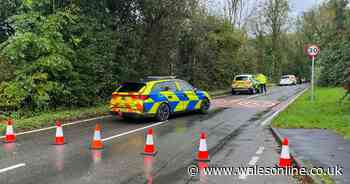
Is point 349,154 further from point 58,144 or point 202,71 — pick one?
point 202,71

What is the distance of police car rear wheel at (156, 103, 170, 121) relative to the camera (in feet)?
42.8

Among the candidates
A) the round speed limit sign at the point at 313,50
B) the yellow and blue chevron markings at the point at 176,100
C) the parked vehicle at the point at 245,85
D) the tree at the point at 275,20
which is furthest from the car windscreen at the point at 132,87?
the tree at the point at 275,20

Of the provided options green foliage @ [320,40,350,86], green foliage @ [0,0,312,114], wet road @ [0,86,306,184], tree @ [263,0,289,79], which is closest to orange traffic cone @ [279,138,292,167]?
wet road @ [0,86,306,184]

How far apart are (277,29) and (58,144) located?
57292 millimetres

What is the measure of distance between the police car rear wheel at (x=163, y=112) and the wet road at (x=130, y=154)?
60cm

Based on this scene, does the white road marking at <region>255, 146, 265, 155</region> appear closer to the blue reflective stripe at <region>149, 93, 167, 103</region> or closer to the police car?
the police car

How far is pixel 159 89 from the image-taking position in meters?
13.3

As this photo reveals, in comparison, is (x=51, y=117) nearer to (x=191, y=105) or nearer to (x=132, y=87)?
(x=132, y=87)

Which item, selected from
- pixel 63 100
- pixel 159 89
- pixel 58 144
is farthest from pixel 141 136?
pixel 63 100

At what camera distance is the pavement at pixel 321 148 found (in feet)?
22.3

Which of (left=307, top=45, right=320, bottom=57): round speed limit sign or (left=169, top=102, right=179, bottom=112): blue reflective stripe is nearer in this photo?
(left=169, top=102, right=179, bottom=112): blue reflective stripe

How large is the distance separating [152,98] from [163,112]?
861 millimetres

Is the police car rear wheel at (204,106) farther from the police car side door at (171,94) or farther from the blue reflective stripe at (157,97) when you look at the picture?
the blue reflective stripe at (157,97)

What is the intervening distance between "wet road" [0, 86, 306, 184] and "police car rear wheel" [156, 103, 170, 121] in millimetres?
598
